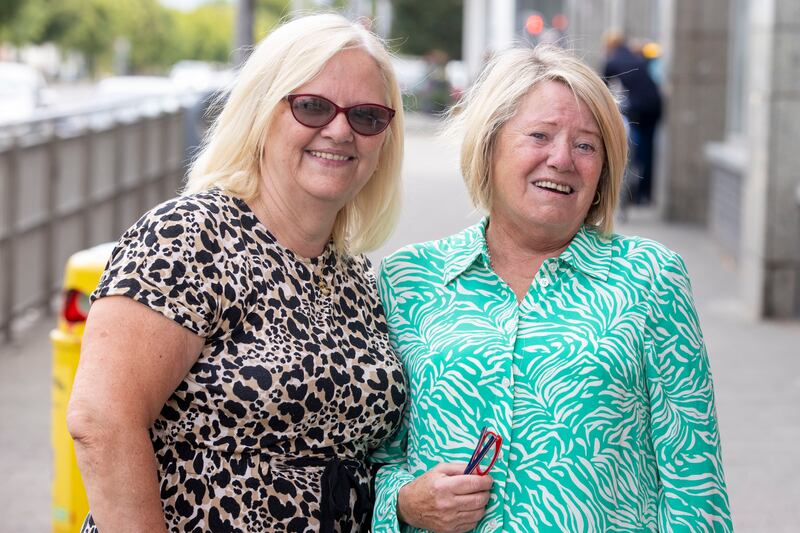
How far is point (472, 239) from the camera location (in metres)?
2.97

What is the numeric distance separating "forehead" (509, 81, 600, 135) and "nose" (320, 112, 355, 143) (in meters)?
0.38

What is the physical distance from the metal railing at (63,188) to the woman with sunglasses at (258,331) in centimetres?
641

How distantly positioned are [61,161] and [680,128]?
323 inches

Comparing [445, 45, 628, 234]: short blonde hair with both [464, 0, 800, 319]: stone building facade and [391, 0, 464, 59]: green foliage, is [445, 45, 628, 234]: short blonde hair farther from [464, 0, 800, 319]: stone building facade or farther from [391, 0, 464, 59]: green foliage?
[391, 0, 464, 59]: green foliage

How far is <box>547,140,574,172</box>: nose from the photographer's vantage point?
278cm

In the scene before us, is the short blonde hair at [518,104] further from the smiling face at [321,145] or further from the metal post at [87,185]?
the metal post at [87,185]

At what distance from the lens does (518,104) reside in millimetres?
2863

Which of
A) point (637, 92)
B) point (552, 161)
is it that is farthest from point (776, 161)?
point (552, 161)

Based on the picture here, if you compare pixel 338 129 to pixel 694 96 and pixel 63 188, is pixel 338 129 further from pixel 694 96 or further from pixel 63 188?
pixel 694 96

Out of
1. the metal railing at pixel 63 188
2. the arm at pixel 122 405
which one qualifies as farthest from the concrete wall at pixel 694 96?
the arm at pixel 122 405

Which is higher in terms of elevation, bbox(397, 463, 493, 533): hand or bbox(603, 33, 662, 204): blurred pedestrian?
bbox(603, 33, 662, 204): blurred pedestrian

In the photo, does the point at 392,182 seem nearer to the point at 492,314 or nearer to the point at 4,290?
the point at 492,314

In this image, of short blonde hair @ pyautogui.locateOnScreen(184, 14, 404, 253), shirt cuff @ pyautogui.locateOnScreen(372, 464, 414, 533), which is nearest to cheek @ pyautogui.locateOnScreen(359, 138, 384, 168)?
short blonde hair @ pyautogui.locateOnScreen(184, 14, 404, 253)

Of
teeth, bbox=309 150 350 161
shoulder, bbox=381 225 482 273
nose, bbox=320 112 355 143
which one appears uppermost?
nose, bbox=320 112 355 143
